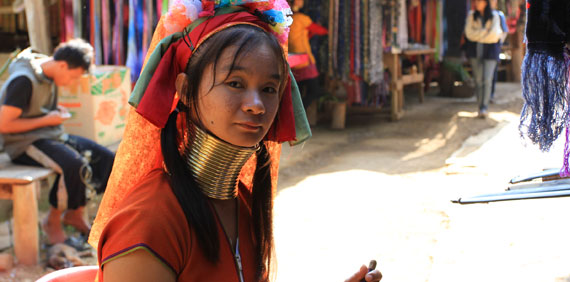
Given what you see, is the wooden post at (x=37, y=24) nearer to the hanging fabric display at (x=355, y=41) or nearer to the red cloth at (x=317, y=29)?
the red cloth at (x=317, y=29)

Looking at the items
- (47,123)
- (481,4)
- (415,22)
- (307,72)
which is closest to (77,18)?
(47,123)

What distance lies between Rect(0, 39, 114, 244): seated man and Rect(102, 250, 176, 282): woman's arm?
3.10 metres

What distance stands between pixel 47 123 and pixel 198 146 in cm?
308

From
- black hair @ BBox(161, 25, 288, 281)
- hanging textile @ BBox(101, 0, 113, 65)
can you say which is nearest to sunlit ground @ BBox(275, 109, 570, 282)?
black hair @ BBox(161, 25, 288, 281)

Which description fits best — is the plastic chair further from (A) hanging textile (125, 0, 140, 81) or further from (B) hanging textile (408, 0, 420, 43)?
(B) hanging textile (408, 0, 420, 43)

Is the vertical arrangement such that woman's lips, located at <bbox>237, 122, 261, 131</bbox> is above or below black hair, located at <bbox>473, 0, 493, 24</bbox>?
below

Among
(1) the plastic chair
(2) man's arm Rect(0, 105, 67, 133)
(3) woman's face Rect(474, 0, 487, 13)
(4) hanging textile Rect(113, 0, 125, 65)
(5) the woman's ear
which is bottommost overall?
(1) the plastic chair

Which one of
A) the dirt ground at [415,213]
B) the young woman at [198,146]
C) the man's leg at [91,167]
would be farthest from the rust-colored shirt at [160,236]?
the man's leg at [91,167]

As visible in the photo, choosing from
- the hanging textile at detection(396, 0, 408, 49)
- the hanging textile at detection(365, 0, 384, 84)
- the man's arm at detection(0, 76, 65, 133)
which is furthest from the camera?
the hanging textile at detection(396, 0, 408, 49)

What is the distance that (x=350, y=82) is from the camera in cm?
880

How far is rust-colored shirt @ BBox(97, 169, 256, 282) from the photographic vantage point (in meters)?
1.22

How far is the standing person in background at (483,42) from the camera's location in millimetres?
8117

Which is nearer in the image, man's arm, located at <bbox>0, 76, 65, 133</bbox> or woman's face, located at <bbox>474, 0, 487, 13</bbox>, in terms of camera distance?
man's arm, located at <bbox>0, 76, 65, 133</bbox>

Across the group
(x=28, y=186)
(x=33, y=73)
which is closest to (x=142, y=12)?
(x=33, y=73)
